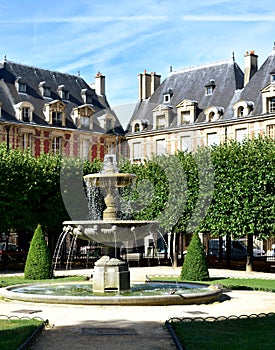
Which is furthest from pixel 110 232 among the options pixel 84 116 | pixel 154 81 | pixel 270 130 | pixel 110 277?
pixel 154 81

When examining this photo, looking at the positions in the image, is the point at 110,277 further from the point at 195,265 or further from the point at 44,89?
the point at 44,89

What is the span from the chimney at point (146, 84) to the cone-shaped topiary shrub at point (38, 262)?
26.5m

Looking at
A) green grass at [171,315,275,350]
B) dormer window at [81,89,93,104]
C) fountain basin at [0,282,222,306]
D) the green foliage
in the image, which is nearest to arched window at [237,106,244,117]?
the green foliage

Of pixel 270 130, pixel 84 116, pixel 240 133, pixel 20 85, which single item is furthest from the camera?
pixel 84 116

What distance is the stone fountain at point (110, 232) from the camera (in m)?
15.1

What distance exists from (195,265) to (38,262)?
5.16 meters

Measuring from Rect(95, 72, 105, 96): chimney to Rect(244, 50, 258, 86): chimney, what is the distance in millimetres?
12354

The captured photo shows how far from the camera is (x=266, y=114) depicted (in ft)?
122

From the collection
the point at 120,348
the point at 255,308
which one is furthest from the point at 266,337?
the point at 255,308

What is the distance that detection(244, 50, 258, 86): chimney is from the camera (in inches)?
1592

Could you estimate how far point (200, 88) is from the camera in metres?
42.9

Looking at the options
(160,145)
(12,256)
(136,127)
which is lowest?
(12,256)

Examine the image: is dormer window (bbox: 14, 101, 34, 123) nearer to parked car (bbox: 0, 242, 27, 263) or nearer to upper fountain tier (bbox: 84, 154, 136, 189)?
parked car (bbox: 0, 242, 27, 263)

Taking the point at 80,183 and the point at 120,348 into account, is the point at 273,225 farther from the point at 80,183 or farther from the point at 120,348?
the point at 120,348
